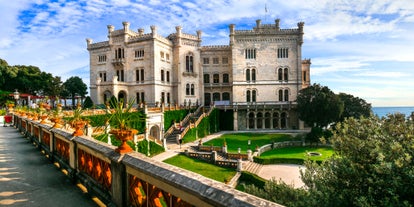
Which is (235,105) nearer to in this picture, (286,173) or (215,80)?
(215,80)

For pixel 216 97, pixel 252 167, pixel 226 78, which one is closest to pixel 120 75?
pixel 216 97

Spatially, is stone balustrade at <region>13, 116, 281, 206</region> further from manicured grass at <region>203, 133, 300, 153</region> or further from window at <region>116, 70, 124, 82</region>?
window at <region>116, 70, 124, 82</region>

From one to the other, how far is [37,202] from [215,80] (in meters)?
44.0

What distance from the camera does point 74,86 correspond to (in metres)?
60.2

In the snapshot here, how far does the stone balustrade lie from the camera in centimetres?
265

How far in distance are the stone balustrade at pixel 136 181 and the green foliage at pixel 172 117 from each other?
26986mm

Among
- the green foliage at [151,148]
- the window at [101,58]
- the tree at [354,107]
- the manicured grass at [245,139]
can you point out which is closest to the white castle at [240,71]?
the window at [101,58]

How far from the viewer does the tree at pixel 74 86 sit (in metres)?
60.1

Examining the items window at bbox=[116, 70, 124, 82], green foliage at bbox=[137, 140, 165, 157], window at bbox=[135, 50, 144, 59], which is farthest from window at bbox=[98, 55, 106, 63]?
green foliage at bbox=[137, 140, 165, 157]

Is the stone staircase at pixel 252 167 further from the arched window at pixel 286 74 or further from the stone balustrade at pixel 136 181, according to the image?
the arched window at pixel 286 74

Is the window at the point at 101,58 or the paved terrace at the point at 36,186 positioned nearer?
the paved terrace at the point at 36,186

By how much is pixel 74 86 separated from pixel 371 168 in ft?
212

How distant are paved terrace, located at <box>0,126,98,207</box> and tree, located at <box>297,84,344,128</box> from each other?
35.5 meters

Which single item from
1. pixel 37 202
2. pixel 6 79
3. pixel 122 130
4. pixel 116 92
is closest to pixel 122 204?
pixel 122 130
